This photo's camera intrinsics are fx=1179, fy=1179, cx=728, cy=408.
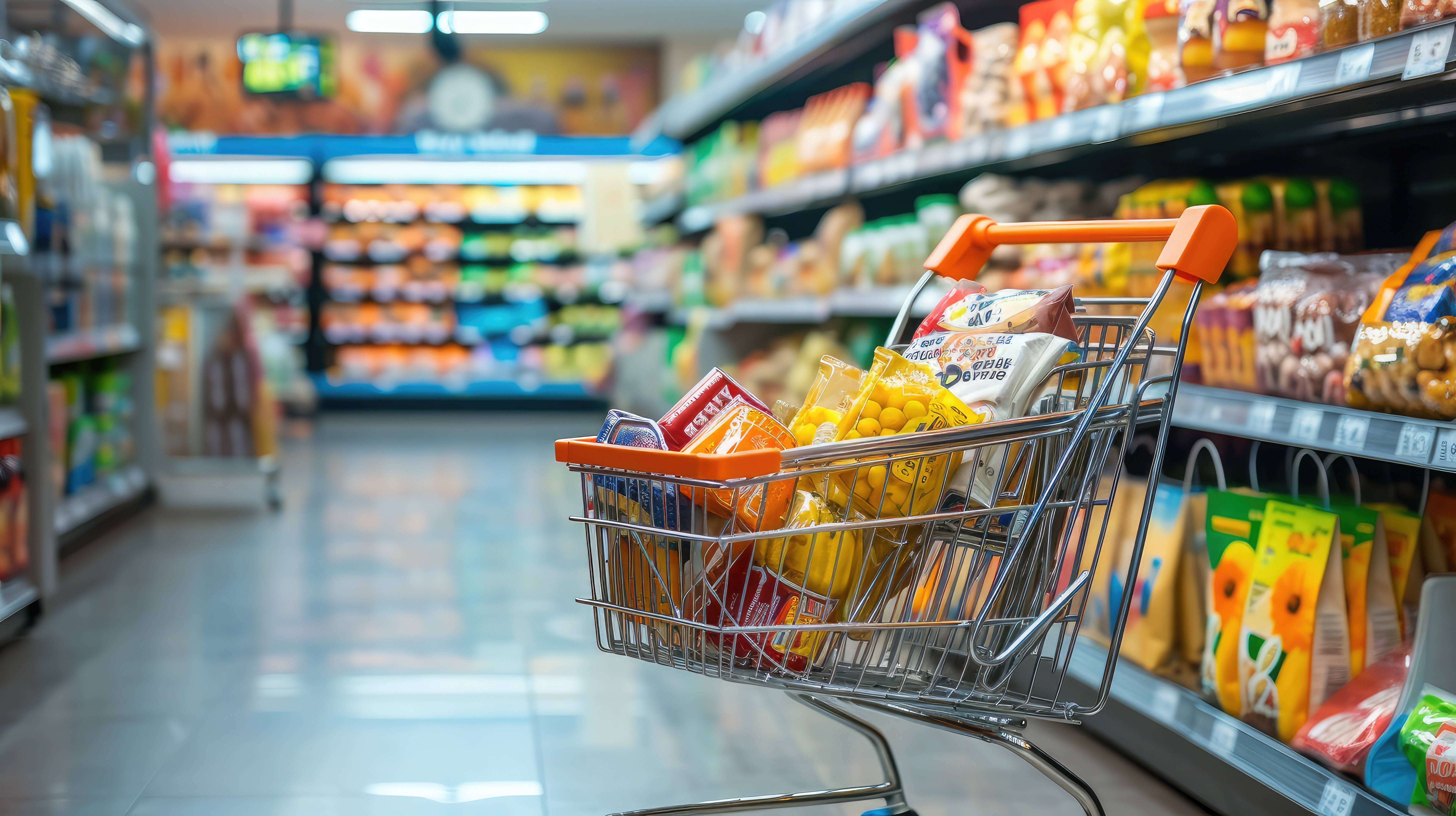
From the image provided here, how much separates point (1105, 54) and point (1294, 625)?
3.68ft

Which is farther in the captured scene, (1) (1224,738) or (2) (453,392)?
(2) (453,392)

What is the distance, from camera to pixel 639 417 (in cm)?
127

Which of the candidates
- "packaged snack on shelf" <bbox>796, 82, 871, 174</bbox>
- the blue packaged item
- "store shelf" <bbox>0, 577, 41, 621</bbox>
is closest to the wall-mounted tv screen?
"packaged snack on shelf" <bbox>796, 82, 871, 174</bbox>

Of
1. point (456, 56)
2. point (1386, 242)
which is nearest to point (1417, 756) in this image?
point (1386, 242)

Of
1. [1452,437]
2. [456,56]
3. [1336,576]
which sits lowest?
[1336,576]

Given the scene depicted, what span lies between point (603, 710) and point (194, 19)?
9437 mm

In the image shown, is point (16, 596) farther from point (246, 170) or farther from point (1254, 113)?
point (246, 170)

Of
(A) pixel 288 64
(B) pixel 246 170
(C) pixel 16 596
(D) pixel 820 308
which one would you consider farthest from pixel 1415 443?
(B) pixel 246 170

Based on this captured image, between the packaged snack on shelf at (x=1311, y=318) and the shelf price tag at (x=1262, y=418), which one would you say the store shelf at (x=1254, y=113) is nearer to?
the packaged snack on shelf at (x=1311, y=318)

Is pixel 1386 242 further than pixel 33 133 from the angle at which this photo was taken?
No

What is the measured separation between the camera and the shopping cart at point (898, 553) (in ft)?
4.08

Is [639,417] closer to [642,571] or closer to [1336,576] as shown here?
[642,571]

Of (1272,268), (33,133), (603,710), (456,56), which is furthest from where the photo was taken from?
(456,56)

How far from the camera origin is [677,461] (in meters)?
1.21
